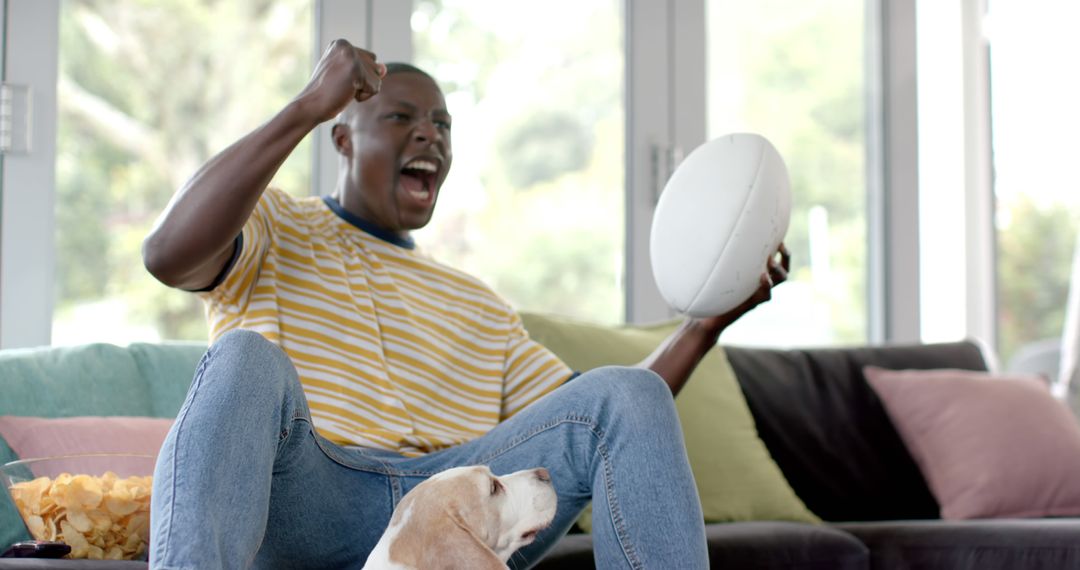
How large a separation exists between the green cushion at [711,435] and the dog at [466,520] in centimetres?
97

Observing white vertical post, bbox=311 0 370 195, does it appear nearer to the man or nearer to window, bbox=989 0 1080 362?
the man

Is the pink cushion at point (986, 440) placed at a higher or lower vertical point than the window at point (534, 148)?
lower

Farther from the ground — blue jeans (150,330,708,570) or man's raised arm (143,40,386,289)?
man's raised arm (143,40,386,289)

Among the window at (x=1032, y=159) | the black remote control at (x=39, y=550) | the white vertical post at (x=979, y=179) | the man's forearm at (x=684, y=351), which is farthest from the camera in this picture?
the window at (x=1032, y=159)

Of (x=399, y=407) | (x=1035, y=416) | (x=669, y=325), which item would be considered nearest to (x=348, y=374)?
(x=399, y=407)

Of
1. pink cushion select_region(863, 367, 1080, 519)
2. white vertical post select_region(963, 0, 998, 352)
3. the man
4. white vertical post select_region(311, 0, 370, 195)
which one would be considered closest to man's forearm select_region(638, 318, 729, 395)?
the man

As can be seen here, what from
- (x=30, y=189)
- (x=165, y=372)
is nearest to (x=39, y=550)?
(x=165, y=372)

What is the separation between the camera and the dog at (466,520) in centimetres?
134

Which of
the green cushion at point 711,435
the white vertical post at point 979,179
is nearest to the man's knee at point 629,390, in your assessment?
the green cushion at point 711,435

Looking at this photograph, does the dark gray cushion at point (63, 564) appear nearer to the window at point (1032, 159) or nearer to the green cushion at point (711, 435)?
the green cushion at point (711, 435)

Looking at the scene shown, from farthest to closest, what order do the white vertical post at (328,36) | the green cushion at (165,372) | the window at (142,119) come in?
the white vertical post at (328,36) < the window at (142,119) < the green cushion at (165,372)

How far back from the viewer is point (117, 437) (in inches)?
78.7

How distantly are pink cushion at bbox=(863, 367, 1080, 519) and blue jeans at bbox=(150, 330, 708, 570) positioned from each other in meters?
1.40

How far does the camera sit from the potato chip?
1.57 metres
